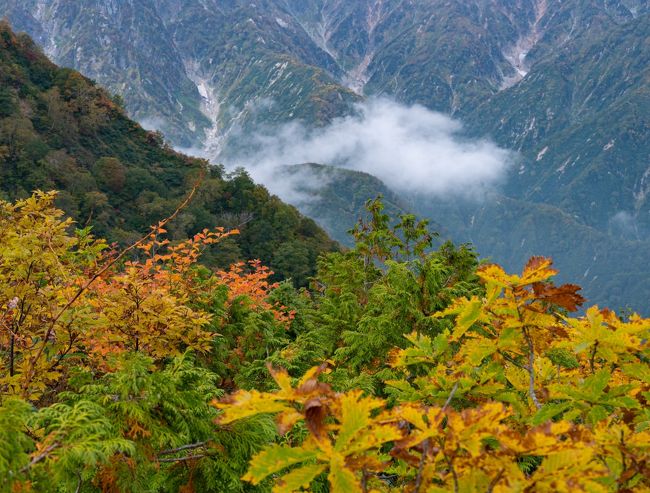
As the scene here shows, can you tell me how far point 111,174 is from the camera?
4388 centimetres

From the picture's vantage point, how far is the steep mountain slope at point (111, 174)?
3878 centimetres

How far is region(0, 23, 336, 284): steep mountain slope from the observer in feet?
127

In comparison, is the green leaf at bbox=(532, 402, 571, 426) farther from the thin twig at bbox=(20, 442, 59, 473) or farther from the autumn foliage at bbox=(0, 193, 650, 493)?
the thin twig at bbox=(20, 442, 59, 473)

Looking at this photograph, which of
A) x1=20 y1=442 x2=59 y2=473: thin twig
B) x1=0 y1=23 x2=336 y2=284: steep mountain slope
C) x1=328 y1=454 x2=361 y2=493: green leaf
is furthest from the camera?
x1=0 y1=23 x2=336 y2=284: steep mountain slope

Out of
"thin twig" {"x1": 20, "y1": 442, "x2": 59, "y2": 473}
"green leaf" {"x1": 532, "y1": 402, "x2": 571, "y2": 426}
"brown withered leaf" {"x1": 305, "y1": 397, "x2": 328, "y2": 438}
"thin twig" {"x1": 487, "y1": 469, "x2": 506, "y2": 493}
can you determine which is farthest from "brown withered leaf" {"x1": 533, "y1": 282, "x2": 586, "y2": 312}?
"thin twig" {"x1": 20, "y1": 442, "x2": 59, "y2": 473}

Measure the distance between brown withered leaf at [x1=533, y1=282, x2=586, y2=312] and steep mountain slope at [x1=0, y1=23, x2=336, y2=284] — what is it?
1323 inches

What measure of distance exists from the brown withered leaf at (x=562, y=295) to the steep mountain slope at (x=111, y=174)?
33593 millimetres

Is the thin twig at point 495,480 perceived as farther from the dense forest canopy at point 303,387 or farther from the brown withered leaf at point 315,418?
the brown withered leaf at point 315,418

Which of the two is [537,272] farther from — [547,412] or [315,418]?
[315,418]

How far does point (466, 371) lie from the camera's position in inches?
98.7

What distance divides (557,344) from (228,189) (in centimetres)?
5067

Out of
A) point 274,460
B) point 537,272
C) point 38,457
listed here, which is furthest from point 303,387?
point 537,272

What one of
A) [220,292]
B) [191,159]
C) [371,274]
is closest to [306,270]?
[191,159]

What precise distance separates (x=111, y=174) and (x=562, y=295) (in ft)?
155
